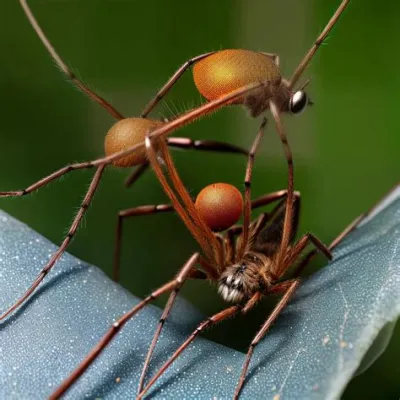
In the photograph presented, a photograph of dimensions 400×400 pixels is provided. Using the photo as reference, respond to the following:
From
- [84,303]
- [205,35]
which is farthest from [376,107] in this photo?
[84,303]

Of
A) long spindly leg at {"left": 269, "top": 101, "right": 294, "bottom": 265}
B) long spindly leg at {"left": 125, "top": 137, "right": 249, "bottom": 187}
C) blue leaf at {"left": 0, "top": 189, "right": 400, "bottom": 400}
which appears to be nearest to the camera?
blue leaf at {"left": 0, "top": 189, "right": 400, "bottom": 400}

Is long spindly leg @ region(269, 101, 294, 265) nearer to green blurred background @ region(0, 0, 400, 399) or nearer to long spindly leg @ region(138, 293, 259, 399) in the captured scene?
long spindly leg @ region(138, 293, 259, 399)

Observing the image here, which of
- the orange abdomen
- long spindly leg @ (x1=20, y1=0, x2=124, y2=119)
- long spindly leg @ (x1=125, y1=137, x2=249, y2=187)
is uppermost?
the orange abdomen

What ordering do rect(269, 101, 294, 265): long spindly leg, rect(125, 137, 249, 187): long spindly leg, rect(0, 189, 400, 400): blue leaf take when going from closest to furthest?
rect(0, 189, 400, 400): blue leaf → rect(269, 101, 294, 265): long spindly leg → rect(125, 137, 249, 187): long spindly leg

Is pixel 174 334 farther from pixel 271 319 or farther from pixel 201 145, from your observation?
pixel 201 145

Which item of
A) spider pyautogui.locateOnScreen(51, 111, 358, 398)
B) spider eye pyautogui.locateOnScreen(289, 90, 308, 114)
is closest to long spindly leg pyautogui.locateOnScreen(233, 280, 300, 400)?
spider pyautogui.locateOnScreen(51, 111, 358, 398)

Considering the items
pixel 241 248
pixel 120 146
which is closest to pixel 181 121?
pixel 120 146

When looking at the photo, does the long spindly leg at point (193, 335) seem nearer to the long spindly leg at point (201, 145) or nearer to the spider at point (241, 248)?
the spider at point (241, 248)

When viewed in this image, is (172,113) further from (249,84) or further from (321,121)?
(321,121)
